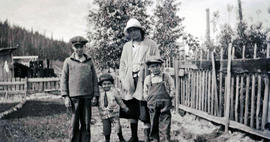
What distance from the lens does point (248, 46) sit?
7.19 meters

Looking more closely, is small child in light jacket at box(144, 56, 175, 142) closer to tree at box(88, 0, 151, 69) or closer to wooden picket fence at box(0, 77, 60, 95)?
tree at box(88, 0, 151, 69)

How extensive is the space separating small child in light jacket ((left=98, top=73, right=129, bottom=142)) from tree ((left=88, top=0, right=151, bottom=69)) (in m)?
7.99

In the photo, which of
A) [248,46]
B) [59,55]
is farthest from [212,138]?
[59,55]

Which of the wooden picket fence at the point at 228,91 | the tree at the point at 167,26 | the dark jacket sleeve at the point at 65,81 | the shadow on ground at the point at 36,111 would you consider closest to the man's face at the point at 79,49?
the dark jacket sleeve at the point at 65,81

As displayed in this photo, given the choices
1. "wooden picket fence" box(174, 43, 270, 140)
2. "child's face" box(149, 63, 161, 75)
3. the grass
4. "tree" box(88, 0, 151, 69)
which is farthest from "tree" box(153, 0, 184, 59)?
"child's face" box(149, 63, 161, 75)

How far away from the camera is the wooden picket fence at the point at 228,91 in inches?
174

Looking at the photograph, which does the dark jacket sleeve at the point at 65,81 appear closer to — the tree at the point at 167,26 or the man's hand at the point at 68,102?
the man's hand at the point at 68,102

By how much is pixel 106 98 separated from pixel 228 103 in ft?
8.10

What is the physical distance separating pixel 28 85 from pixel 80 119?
11.5m

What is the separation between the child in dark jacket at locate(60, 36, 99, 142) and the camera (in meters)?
4.12

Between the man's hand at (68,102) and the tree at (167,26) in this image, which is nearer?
the man's hand at (68,102)

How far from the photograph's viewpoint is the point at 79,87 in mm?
4113

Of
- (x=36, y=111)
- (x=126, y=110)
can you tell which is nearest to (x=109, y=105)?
(x=126, y=110)

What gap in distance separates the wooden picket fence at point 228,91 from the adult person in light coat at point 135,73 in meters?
1.69
